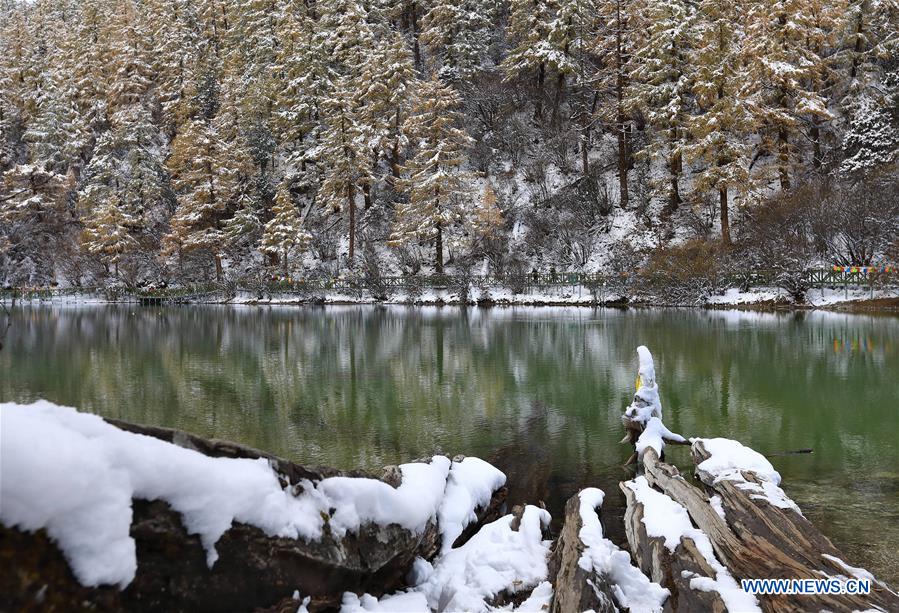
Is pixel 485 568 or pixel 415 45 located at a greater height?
pixel 415 45

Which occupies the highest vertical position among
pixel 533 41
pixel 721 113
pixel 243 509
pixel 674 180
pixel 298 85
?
pixel 533 41

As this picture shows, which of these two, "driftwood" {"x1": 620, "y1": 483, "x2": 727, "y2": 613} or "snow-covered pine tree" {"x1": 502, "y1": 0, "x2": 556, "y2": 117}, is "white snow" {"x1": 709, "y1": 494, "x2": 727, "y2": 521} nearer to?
"driftwood" {"x1": 620, "y1": 483, "x2": 727, "y2": 613}

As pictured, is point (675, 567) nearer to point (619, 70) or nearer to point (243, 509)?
point (243, 509)

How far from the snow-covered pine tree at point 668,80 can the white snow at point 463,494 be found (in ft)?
114

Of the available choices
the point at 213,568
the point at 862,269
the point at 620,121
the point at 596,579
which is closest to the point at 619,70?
the point at 620,121

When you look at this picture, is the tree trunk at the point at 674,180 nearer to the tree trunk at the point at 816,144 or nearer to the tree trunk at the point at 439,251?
the tree trunk at the point at 816,144

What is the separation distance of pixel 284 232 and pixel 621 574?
43654 mm

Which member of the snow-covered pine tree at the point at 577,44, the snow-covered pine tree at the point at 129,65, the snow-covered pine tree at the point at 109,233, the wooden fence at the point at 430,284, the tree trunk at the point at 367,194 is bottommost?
the wooden fence at the point at 430,284

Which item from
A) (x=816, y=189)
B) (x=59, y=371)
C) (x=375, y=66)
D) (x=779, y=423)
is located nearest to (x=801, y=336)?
(x=779, y=423)

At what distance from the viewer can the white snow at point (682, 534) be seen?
3.49m

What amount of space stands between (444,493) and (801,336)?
17.9 meters

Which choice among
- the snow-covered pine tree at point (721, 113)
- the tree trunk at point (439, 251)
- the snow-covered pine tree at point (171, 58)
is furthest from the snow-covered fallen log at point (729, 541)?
the snow-covered pine tree at point (171, 58)

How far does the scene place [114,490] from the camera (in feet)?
7.88

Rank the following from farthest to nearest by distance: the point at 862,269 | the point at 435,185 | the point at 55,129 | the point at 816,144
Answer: the point at 55,129 → the point at 435,185 → the point at 816,144 → the point at 862,269
